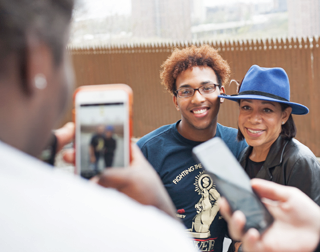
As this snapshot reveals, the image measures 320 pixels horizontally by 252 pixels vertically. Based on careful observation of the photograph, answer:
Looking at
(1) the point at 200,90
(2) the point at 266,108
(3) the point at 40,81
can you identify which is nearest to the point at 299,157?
(2) the point at 266,108

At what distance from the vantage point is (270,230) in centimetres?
105

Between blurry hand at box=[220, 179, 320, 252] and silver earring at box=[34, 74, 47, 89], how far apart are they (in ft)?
2.27

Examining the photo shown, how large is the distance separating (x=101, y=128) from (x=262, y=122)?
5.27 feet

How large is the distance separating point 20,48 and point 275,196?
36.1 inches

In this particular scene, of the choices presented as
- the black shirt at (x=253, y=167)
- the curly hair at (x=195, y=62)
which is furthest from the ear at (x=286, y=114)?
the curly hair at (x=195, y=62)

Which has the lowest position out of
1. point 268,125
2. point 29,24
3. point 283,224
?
point 283,224

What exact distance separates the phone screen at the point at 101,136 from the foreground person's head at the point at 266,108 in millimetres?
1496

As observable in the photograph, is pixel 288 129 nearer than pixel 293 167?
No

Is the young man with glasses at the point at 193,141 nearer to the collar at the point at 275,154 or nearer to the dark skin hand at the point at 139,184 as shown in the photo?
the collar at the point at 275,154

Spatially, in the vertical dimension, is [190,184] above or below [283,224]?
below

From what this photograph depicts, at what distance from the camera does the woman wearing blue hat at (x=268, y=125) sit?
220cm

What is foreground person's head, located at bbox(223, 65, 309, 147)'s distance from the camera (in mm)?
2344

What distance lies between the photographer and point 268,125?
2.34m

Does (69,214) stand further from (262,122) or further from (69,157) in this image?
(262,122)
